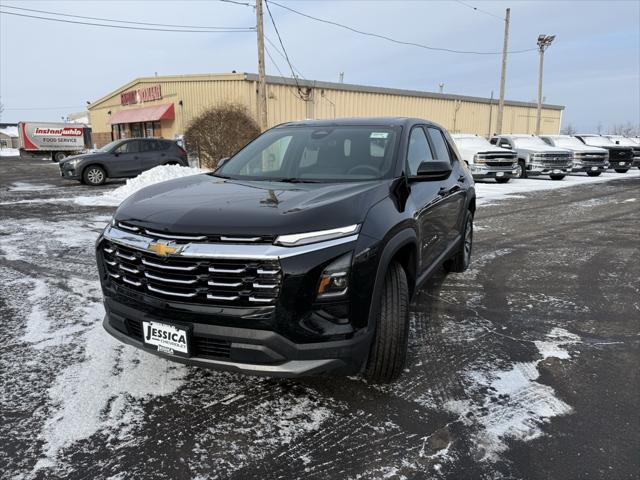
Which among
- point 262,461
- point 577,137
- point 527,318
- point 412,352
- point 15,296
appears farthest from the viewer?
point 577,137

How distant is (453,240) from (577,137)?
75.4 ft

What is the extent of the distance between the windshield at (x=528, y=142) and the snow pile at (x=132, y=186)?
13160 mm

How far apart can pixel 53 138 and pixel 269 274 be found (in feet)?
139

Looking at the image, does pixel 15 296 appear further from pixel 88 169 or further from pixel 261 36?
pixel 261 36

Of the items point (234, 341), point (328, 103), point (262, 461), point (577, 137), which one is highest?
point (328, 103)

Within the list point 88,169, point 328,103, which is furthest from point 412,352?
point 328,103

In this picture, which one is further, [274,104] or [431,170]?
[274,104]

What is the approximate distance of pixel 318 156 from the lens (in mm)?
3867

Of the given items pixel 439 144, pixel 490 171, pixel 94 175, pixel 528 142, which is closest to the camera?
pixel 439 144

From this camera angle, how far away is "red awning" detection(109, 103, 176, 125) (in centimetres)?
2594

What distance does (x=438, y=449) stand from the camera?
254 cm

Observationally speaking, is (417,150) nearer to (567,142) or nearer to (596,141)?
(567,142)

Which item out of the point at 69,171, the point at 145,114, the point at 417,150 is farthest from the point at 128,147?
the point at 417,150

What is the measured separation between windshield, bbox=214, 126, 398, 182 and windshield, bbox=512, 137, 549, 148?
17824 millimetres
